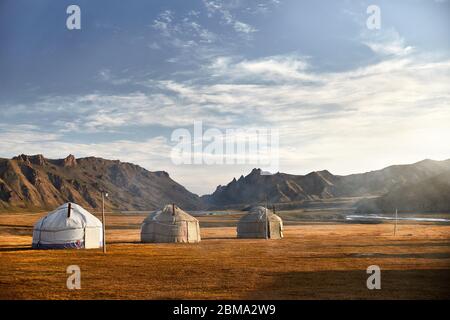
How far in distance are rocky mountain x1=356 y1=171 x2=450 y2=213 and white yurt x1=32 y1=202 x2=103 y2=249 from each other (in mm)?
125002

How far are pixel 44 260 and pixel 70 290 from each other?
1226cm

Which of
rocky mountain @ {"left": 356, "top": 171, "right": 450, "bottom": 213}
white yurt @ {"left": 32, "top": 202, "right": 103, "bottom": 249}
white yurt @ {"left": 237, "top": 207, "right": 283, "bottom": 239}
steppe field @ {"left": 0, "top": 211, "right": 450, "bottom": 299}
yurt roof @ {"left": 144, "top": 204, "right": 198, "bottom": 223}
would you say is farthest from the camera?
rocky mountain @ {"left": 356, "top": 171, "right": 450, "bottom": 213}

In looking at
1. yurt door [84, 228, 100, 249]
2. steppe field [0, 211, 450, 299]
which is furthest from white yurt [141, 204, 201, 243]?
steppe field [0, 211, 450, 299]

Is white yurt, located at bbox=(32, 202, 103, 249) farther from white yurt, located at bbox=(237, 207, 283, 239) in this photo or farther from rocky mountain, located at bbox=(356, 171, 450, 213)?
rocky mountain, located at bbox=(356, 171, 450, 213)

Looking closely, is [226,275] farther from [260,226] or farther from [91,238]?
[260,226]

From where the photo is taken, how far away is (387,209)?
15688cm

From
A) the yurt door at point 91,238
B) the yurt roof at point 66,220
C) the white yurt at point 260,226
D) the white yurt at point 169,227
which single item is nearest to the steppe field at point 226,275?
the yurt roof at point 66,220

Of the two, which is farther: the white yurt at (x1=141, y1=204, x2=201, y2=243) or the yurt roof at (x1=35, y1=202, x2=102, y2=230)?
the white yurt at (x1=141, y1=204, x2=201, y2=243)

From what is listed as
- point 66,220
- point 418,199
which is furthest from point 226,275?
point 418,199

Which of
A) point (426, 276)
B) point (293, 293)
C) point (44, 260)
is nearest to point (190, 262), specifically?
point (44, 260)

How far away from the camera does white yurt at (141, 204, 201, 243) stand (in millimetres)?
45625

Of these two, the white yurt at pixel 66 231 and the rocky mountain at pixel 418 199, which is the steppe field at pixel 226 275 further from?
the rocky mountain at pixel 418 199

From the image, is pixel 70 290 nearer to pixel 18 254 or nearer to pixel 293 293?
pixel 293 293
